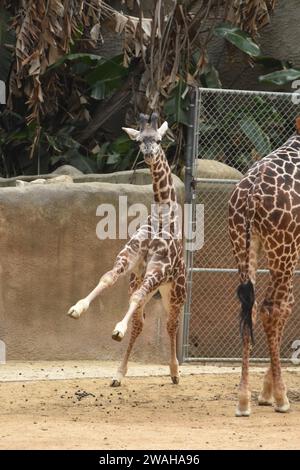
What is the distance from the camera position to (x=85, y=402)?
8.27 meters

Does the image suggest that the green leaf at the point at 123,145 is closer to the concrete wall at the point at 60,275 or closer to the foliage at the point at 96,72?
the foliage at the point at 96,72

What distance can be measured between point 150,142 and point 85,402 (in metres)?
2.03

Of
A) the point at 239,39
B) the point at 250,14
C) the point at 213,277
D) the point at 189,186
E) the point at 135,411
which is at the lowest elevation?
the point at 213,277

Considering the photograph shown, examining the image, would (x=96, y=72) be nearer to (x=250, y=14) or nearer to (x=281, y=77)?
(x=250, y=14)

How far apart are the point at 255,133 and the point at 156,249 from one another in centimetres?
355

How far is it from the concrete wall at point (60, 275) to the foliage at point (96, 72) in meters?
2.01

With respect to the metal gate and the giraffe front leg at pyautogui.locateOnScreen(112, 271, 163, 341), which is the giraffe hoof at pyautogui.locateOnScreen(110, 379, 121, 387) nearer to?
the giraffe front leg at pyautogui.locateOnScreen(112, 271, 163, 341)

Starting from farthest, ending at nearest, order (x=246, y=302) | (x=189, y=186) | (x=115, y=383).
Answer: (x=189, y=186)
(x=115, y=383)
(x=246, y=302)

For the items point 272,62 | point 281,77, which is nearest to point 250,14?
point 281,77

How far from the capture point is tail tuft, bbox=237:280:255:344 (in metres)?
7.70

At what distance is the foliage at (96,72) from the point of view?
11789mm

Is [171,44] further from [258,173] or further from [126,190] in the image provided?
[258,173]

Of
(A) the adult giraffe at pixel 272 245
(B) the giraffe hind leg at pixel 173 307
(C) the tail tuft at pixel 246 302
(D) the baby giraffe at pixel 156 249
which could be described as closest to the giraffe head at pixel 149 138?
(D) the baby giraffe at pixel 156 249

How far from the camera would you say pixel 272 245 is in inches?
309
